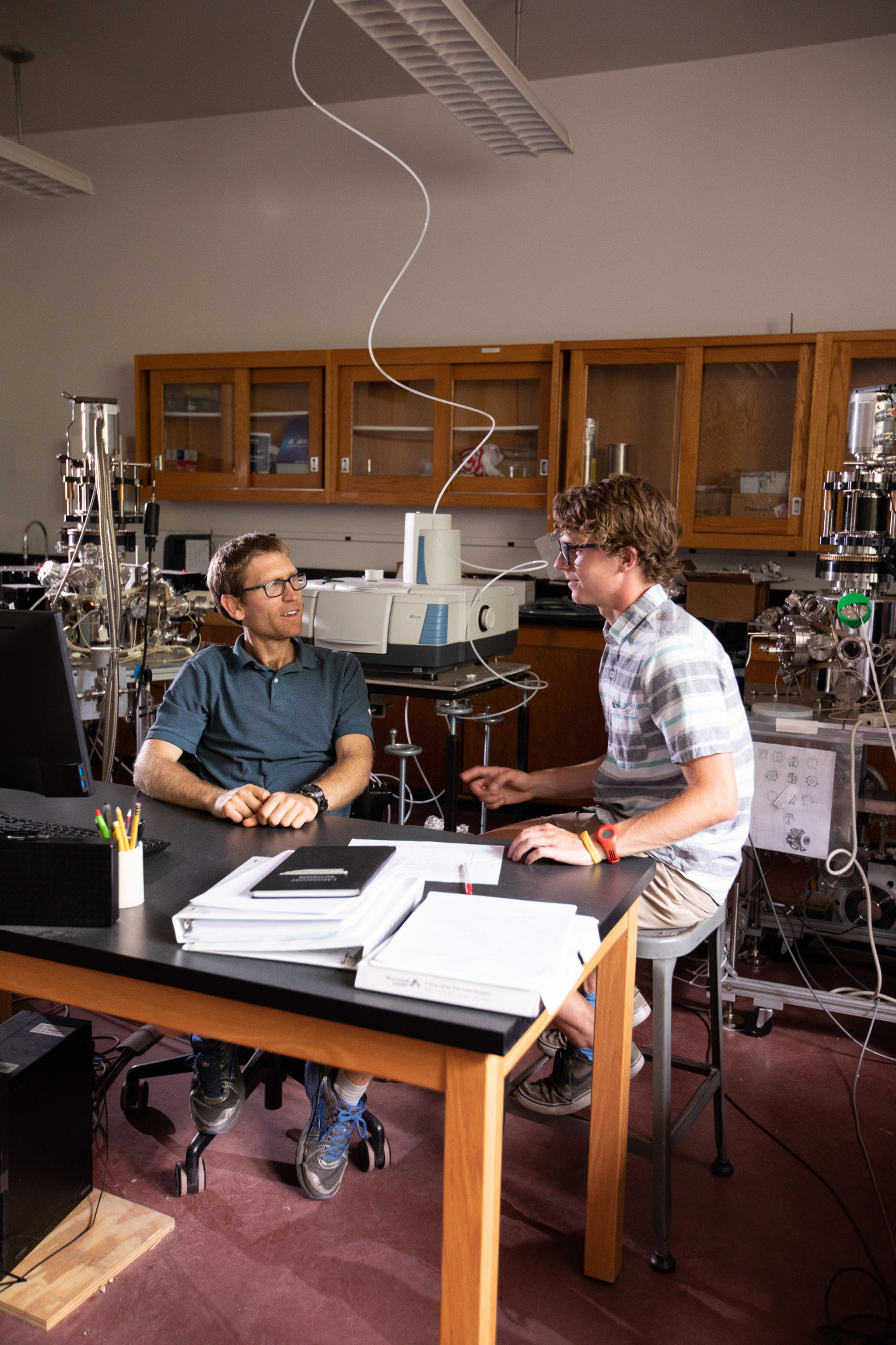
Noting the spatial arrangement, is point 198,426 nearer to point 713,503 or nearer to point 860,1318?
point 713,503

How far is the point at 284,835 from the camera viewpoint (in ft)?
5.11

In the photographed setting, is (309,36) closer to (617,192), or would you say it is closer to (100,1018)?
(617,192)

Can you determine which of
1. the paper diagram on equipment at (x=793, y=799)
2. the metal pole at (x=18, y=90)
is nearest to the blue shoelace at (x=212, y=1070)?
the paper diagram on equipment at (x=793, y=799)

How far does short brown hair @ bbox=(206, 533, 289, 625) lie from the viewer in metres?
2.06

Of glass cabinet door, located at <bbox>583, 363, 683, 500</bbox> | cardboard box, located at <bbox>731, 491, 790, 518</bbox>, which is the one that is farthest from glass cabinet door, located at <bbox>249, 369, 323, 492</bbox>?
cardboard box, located at <bbox>731, 491, 790, 518</bbox>

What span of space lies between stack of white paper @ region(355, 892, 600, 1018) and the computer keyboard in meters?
0.45

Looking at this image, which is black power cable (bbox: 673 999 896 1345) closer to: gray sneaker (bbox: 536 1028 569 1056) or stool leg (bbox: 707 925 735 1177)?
stool leg (bbox: 707 925 735 1177)

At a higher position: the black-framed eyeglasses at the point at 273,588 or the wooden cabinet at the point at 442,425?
the wooden cabinet at the point at 442,425

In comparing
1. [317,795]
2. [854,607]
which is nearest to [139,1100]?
[317,795]

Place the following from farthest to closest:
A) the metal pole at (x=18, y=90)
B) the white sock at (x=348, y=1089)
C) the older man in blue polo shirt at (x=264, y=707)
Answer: the metal pole at (x=18, y=90) → the older man in blue polo shirt at (x=264, y=707) → the white sock at (x=348, y=1089)

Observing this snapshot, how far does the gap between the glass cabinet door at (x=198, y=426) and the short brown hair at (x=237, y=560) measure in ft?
8.77

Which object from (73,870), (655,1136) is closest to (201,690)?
(73,870)

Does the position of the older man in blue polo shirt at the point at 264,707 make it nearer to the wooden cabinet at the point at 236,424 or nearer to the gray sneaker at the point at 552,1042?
the gray sneaker at the point at 552,1042

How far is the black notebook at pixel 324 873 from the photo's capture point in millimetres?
1164
